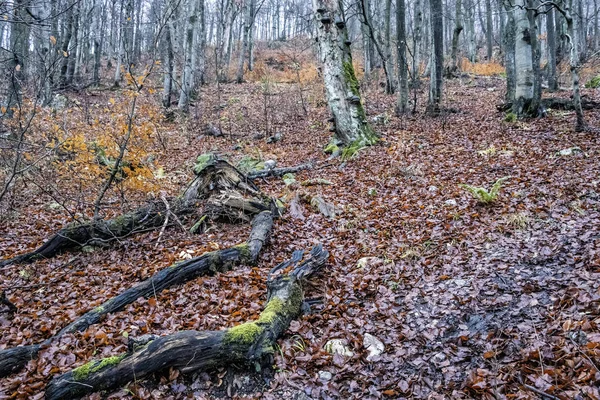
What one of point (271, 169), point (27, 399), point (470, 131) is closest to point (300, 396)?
point (27, 399)

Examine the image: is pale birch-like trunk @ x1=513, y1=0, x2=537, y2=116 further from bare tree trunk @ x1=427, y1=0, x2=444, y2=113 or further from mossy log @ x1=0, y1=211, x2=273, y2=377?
mossy log @ x1=0, y1=211, x2=273, y2=377

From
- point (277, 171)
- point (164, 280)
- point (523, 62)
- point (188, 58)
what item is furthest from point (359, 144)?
point (188, 58)

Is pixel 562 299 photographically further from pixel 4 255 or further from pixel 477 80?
pixel 477 80

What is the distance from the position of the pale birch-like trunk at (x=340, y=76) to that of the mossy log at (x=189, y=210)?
3.89 m

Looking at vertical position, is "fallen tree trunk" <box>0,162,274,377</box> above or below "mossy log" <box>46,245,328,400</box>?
above

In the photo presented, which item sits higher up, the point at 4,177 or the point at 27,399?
the point at 4,177

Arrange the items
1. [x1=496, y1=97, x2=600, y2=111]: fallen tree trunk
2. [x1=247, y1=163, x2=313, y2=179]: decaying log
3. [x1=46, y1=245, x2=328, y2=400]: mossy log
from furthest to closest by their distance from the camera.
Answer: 1. [x1=496, y1=97, x2=600, y2=111]: fallen tree trunk
2. [x1=247, y1=163, x2=313, y2=179]: decaying log
3. [x1=46, y1=245, x2=328, y2=400]: mossy log

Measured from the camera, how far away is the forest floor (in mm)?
3135

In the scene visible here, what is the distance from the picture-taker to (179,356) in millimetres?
3309

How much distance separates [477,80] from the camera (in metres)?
21.5

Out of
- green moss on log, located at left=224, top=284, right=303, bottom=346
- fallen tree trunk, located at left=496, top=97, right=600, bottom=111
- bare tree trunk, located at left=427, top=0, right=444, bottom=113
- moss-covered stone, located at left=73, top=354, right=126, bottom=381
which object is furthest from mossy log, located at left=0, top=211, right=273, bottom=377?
fallen tree trunk, located at left=496, top=97, right=600, bottom=111

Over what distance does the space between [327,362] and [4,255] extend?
556 cm

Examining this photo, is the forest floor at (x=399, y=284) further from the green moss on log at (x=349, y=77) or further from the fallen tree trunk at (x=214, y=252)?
the green moss on log at (x=349, y=77)

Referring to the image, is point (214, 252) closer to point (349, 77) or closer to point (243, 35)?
point (349, 77)
